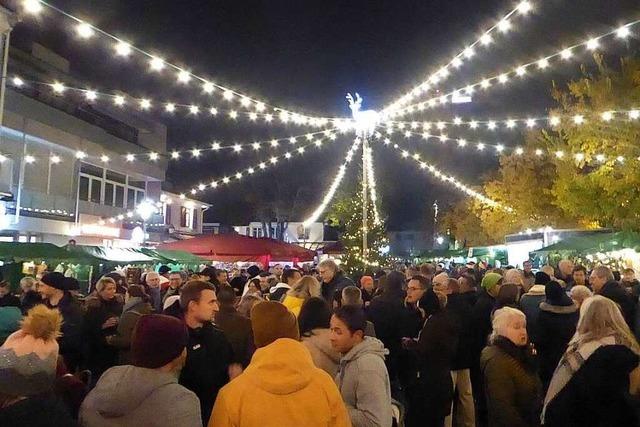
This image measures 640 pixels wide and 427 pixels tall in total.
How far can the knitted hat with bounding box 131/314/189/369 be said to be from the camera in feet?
8.74

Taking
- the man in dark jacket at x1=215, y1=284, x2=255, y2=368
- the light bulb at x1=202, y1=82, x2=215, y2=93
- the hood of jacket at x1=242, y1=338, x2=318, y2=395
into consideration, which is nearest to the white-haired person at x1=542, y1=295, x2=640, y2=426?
the hood of jacket at x1=242, y1=338, x2=318, y2=395

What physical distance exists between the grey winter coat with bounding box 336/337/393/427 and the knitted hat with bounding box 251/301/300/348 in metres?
0.70

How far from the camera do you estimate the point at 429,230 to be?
78312mm

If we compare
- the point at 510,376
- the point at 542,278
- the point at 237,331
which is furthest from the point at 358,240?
the point at 510,376

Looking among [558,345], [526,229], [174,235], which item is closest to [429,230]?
[526,229]

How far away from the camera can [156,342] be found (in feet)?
8.82

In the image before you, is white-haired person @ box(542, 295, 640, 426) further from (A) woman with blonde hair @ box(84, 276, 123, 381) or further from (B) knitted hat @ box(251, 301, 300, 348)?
(A) woman with blonde hair @ box(84, 276, 123, 381)

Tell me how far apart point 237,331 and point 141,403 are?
2262 mm

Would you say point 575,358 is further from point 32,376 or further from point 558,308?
point 32,376

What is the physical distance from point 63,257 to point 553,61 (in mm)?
10938

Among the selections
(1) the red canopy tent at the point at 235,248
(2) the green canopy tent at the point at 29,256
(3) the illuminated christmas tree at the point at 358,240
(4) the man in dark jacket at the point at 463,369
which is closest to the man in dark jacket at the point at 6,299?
(2) the green canopy tent at the point at 29,256

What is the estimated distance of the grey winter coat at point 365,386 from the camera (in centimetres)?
330

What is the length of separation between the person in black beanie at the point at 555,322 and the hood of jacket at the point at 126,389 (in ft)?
15.6

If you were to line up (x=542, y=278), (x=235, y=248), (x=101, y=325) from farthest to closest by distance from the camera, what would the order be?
(x=235, y=248) → (x=542, y=278) → (x=101, y=325)
